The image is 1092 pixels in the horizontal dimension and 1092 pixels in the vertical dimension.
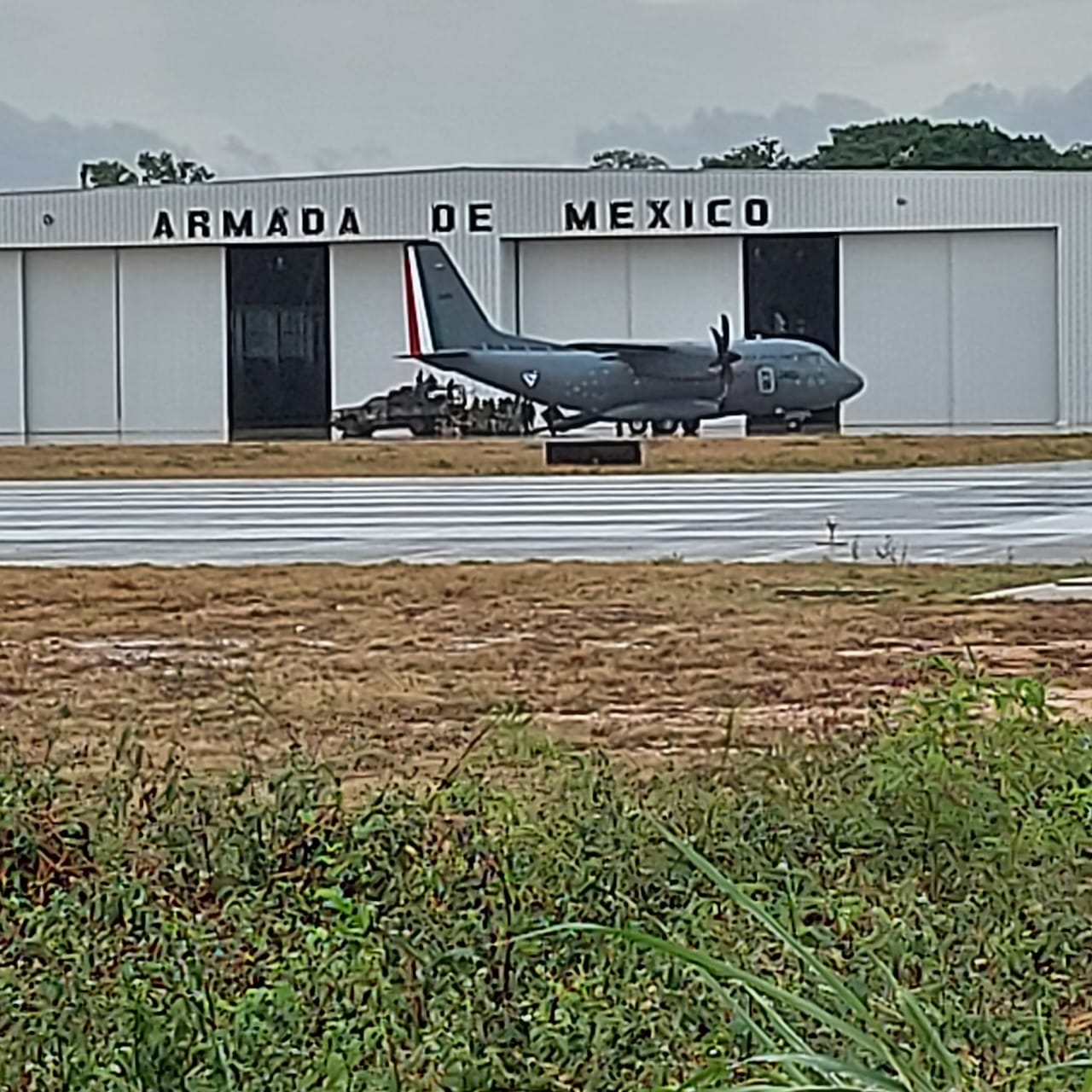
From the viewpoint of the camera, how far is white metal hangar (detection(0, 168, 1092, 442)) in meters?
68.4

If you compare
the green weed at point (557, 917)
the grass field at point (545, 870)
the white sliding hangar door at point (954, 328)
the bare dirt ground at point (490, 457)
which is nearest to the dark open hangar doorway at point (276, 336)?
the white sliding hangar door at point (954, 328)

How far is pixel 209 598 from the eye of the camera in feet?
60.4

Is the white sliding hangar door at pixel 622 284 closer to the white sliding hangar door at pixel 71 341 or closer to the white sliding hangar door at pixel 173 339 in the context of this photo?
the white sliding hangar door at pixel 173 339

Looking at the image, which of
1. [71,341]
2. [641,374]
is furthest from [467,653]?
[71,341]

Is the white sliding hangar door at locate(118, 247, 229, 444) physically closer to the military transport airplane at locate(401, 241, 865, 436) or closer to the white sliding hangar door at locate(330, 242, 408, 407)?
the white sliding hangar door at locate(330, 242, 408, 407)

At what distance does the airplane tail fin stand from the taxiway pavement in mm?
24487

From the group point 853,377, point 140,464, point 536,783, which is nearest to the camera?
point 536,783

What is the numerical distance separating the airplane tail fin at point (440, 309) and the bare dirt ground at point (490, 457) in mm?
11549

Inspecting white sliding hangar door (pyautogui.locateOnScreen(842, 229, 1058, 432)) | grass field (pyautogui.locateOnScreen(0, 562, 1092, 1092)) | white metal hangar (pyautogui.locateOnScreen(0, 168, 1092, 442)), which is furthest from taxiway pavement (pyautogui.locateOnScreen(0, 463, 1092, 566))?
white metal hangar (pyautogui.locateOnScreen(0, 168, 1092, 442))

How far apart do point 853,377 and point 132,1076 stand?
60079 millimetres

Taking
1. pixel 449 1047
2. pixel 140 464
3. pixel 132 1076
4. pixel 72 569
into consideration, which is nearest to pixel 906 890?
pixel 449 1047

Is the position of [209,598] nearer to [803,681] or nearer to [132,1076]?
[803,681]

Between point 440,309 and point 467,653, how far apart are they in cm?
5162

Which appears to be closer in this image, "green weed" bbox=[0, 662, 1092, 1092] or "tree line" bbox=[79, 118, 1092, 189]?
"green weed" bbox=[0, 662, 1092, 1092]
